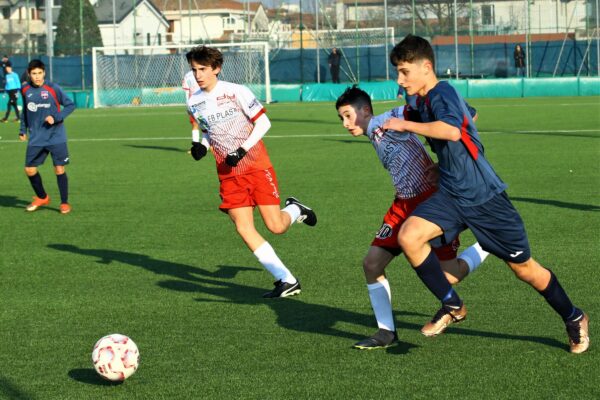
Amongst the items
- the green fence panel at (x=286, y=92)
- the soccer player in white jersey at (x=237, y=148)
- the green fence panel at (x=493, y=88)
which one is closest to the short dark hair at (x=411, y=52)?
the soccer player in white jersey at (x=237, y=148)

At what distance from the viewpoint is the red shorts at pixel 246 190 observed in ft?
27.9

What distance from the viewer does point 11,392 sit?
18.7 ft

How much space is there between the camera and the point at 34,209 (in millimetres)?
14180

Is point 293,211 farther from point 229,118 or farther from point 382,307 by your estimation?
point 382,307

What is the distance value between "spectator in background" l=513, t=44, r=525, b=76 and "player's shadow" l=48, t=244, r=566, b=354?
39290mm

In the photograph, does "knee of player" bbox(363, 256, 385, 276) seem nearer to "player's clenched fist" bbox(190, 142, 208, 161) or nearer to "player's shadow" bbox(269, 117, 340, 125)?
"player's clenched fist" bbox(190, 142, 208, 161)

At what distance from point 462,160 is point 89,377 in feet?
8.04

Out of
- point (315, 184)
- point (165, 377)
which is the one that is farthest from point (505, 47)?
point (165, 377)

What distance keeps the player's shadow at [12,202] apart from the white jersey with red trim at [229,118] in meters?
6.82

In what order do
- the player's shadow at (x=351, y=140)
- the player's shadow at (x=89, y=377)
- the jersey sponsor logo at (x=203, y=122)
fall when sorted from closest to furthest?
the player's shadow at (x=89, y=377) < the jersey sponsor logo at (x=203, y=122) < the player's shadow at (x=351, y=140)

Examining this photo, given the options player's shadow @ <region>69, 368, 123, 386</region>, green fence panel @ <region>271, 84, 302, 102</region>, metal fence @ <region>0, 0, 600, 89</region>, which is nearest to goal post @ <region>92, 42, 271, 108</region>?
green fence panel @ <region>271, 84, 302, 102</region>

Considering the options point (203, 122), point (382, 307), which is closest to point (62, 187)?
point (203, 122)

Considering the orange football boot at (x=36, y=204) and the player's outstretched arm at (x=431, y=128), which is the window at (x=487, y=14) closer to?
the orange football boot at (x=36, y=204)

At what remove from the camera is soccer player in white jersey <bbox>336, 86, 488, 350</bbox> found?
624 centimetres
